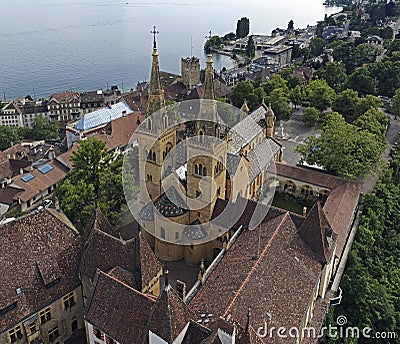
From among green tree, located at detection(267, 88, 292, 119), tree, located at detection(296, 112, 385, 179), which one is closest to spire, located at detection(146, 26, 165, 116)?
tree, located at detection(296, 112, 385, 179)

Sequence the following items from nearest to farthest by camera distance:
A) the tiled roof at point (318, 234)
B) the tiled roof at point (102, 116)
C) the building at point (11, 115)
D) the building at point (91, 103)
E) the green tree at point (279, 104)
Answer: the tiled roof at point (318, 234) → the tiled roof at point (102, 116) → the green tree at point (279, 104) → the building at point (11, 115) → the building at point (91, 103)

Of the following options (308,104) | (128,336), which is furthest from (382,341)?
(308,104)

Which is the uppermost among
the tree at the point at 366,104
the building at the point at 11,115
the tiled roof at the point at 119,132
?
the tree at the point at 366,104

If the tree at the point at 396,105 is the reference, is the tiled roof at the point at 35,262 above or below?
above

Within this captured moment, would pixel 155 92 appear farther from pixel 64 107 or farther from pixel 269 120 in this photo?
pixel 64 107

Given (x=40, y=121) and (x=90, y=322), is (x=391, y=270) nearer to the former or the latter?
(x=90, y=322)

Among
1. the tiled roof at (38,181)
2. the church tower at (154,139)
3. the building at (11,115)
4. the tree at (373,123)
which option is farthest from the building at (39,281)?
the building at (11,115)

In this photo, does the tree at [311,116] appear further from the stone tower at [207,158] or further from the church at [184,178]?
the stone tower at [207,158]
